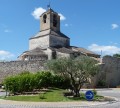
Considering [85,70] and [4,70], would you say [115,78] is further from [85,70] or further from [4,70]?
[85,70]

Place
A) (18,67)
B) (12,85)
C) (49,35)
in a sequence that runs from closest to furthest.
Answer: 1. (12,85)
2. (18,67)
3. (49,35)

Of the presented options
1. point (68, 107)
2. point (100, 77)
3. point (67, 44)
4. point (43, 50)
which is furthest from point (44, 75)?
point (67, 44)

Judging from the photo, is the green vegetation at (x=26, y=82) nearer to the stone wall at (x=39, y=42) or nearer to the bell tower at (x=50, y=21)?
the stone wall at (x=39, y=42)

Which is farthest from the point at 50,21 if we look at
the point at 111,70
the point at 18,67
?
the point at 111,70

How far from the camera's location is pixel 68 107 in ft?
54.8

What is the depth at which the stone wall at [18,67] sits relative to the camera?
44916 mm

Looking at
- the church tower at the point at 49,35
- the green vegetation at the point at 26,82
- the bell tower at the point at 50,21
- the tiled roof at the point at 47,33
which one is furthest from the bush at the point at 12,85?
the bell tower at the point at 50,21

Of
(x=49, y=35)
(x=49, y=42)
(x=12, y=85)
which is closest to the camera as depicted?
(x=12, y=85)

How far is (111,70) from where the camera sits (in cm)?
4528

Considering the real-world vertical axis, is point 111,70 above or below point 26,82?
above

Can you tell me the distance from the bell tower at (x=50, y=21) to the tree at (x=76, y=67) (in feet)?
104

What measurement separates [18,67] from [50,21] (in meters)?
13.0

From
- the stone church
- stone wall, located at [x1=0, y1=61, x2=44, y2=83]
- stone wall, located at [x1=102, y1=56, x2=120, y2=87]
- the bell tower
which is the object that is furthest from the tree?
the bell tower

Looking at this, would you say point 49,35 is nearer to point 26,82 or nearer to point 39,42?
point 39,42
